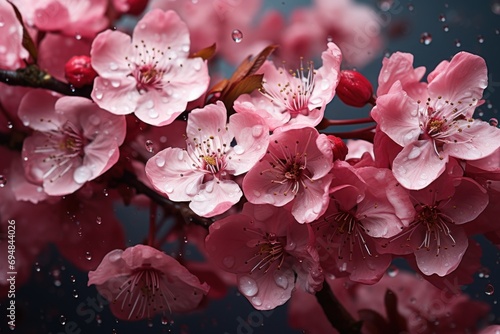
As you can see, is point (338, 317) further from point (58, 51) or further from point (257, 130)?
point (58, 51)

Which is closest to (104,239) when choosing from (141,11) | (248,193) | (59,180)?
(59,180)

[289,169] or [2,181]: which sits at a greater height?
[289,169]

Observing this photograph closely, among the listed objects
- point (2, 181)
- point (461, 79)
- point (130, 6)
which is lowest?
point (2, 181)

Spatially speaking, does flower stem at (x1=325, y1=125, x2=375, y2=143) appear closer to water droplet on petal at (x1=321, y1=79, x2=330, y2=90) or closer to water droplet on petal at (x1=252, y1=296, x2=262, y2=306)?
water droplet on petal at (x1=321, y1=79, x2=330, y2=90)

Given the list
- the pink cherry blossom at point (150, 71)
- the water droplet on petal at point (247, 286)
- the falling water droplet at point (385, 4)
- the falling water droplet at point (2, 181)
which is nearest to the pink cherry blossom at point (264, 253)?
the water droplet on petal at point (247, 286)

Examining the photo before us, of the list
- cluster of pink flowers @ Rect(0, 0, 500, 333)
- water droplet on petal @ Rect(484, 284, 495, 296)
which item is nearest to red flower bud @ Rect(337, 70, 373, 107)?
cluster of pink flowers @ Rect(0, 0, 500, 333)

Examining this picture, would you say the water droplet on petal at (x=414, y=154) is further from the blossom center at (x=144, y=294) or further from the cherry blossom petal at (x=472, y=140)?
the blossom center at (x=144, y=294)

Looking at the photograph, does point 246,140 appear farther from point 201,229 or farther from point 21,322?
point 21,322

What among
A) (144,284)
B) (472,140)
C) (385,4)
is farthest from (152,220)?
(385,4)
